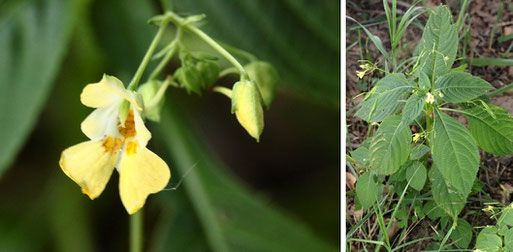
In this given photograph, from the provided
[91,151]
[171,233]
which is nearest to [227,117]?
[171,233]

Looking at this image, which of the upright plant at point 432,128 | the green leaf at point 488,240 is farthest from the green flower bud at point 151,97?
the green leaf at point 488,240

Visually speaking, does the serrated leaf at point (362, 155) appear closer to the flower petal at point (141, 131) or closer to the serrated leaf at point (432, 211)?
the serrated leaf at point (432, 211)

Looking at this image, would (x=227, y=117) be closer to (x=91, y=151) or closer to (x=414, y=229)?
(x=414, y=229)

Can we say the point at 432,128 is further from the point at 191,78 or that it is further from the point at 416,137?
the point at 191,78

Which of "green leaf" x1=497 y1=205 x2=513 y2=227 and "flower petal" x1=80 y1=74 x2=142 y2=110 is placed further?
"green leaf" x1=497 y1=205 x2=513 y2=227

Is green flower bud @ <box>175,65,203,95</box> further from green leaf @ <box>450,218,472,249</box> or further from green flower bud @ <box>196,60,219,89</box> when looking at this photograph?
green leaf @ <box>450,218,472,249</box>

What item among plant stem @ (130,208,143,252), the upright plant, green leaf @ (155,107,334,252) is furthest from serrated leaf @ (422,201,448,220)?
plant stem @ (130,208,143,252)

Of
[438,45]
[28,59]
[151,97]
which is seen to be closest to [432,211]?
[438,45]
